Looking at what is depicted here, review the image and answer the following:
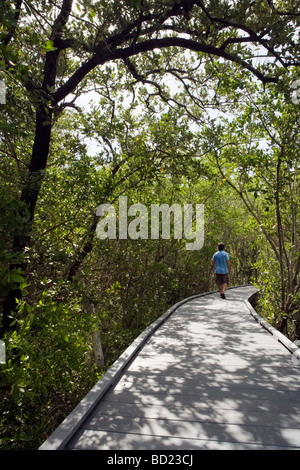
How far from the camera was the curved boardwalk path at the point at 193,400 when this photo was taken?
2.25 meters

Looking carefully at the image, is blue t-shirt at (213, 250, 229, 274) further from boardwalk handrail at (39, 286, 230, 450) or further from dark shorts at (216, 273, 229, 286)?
boardwalk handrail at (39, 286, 230, 450)

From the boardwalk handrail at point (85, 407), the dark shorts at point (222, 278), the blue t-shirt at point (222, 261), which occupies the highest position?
the blue t-shirt at point (222, 261)

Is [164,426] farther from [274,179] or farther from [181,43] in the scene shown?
[274,179]

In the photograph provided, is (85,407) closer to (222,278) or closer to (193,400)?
(193,400)

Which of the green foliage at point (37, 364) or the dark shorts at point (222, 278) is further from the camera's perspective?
the dark shorts at point (222, 278)

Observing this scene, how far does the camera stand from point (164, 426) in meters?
2.45

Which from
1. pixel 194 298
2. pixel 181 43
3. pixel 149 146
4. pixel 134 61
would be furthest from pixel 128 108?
pixel 194 298

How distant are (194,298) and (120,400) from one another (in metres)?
8.94

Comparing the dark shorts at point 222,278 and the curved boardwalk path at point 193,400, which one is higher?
the dark shorts at point 222,278

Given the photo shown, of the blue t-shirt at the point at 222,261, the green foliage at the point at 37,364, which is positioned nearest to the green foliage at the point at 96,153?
the green foliage at the point at 37,364

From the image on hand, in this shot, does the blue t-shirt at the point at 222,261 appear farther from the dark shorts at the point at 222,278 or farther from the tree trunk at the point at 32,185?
the tree trunk at the point at 32,185

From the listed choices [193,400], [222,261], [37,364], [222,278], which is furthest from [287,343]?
[222,278]

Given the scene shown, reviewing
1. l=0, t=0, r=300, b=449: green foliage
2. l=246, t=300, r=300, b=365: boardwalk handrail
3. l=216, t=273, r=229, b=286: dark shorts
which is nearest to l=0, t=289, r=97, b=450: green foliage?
l=0, t=0, r=300, b=449: green foliage

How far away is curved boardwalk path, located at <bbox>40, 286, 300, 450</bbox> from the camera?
2.25 metres
